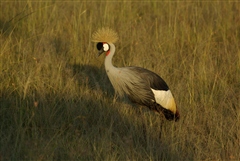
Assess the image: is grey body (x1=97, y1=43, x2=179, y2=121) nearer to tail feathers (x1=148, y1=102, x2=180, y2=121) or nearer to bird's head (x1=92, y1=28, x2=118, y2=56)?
tail feathers (x1=148, y1=102, x2=180, y2=121)

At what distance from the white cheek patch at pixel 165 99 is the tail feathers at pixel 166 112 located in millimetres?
26

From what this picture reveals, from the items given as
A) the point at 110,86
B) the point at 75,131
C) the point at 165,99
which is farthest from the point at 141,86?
the point at 75,131

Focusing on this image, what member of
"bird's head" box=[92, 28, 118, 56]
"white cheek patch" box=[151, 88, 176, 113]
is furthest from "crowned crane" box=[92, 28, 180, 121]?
"bird's head" box=[92, 28, 118, 56]

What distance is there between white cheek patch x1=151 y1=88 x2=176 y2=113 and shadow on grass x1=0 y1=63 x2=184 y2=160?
0.22 meters

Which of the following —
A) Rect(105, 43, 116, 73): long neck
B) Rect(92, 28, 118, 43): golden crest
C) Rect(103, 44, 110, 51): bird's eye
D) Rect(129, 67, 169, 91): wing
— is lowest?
Rect(129, 67, 169, 91): wing

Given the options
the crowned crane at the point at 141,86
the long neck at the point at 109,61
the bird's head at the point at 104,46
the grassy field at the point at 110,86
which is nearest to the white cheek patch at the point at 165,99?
the crowned crane at the point at 141,86

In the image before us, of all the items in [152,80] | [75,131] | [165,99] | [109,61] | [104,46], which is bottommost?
[75,131]

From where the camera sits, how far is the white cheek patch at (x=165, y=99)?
3.69m

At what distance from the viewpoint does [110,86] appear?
166 inches

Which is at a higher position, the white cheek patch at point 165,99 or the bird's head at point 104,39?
the bird's head at point 104,39

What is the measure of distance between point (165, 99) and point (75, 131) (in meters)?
0.80

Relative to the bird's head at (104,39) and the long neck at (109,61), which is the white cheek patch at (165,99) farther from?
the bird's head at (104,39)

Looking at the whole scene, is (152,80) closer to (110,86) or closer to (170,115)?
(170,115)

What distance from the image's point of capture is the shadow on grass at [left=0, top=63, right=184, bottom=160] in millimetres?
2953
